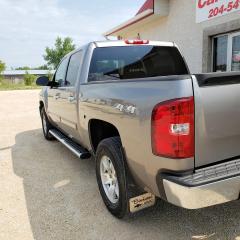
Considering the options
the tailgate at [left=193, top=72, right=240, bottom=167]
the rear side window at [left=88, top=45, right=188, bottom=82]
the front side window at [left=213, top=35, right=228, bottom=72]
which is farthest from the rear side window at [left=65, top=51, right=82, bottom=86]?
the front side window at [left=213, top=35, right=228, bottom=72]

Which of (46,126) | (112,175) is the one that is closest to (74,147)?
(112,175)

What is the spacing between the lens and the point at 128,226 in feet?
10.5

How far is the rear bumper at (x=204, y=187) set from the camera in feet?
7.43

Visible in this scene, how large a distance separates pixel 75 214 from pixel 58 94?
2367mm

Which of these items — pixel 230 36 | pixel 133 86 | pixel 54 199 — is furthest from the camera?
pixel 230 36

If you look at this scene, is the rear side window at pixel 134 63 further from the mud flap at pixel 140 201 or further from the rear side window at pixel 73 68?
the mud flap at pixel 140 201

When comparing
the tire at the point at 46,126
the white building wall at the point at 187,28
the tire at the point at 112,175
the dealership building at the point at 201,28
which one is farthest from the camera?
the white building wall at the point at 187,28

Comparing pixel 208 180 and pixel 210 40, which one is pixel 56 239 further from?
pixel 210 40

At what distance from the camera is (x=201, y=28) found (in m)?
9.55

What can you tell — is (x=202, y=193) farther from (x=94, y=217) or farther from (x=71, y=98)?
(x=71, y=98)

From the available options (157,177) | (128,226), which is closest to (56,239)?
(128,226)

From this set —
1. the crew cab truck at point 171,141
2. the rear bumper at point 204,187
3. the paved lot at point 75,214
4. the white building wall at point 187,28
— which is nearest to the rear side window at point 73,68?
the crew cab truck at point 171,141

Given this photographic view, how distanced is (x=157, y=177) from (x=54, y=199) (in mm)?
1898

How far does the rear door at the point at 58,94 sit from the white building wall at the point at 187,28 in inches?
202
